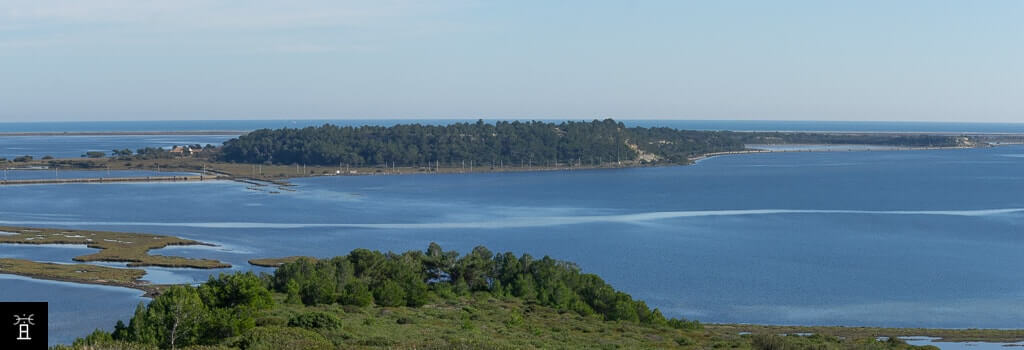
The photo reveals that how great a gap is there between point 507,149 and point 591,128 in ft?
65.6

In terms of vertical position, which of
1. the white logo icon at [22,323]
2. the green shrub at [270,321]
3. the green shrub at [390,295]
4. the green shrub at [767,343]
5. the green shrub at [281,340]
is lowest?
the green shrub at [767,343]

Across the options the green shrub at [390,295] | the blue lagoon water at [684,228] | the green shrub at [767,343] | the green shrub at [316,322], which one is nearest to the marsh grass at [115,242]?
the blue lagoon water at [684,228]

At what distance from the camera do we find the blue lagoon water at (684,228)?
151 feet

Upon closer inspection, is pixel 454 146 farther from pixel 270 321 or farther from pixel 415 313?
pixel 270 321

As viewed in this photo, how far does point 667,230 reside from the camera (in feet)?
235

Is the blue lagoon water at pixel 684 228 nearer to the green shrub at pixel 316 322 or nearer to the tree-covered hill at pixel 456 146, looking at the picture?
the green shrub at pixel 316 322

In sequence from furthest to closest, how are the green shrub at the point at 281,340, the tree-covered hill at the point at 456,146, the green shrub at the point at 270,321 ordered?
the tree-covered hill at the point at 456,146 → the green shrub at the point at 270,321 → the green shrub at the point at 281,340

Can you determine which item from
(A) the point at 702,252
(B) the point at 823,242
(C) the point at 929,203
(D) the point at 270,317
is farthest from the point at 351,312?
(C) the point at 929,203

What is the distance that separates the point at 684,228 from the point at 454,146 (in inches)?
3415

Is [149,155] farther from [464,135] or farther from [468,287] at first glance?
[468,287]

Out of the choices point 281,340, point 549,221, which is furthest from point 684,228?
point 281,340

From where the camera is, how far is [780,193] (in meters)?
104

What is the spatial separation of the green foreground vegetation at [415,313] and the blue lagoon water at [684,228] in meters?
6.44

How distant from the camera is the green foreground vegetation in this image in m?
23.9
